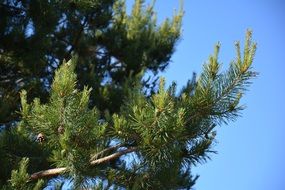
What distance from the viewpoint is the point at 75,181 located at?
3.02 m

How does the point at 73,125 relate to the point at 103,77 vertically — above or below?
below

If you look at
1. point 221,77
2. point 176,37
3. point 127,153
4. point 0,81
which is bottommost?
point 127,153

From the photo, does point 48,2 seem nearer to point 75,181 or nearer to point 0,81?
point 0,81

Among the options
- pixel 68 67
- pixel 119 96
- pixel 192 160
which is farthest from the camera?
pixel 119 96

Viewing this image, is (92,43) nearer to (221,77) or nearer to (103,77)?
(103,77)

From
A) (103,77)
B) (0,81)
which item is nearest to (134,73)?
(103,77)

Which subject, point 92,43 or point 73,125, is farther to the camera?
point 92,43

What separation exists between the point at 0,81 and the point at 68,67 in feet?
11.0

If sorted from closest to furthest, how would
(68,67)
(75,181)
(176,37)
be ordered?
(68,67) → (75,181) → (176,37)

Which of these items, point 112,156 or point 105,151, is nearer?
point 112,156

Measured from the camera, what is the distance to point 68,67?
9.25ft

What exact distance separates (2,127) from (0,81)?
1049mm

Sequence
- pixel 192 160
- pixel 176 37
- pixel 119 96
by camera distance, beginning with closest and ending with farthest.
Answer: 1. pixel 192 160
2. pixel 119 96
3. pixel 176 37

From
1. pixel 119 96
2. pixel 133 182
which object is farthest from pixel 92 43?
pixel 133 182
